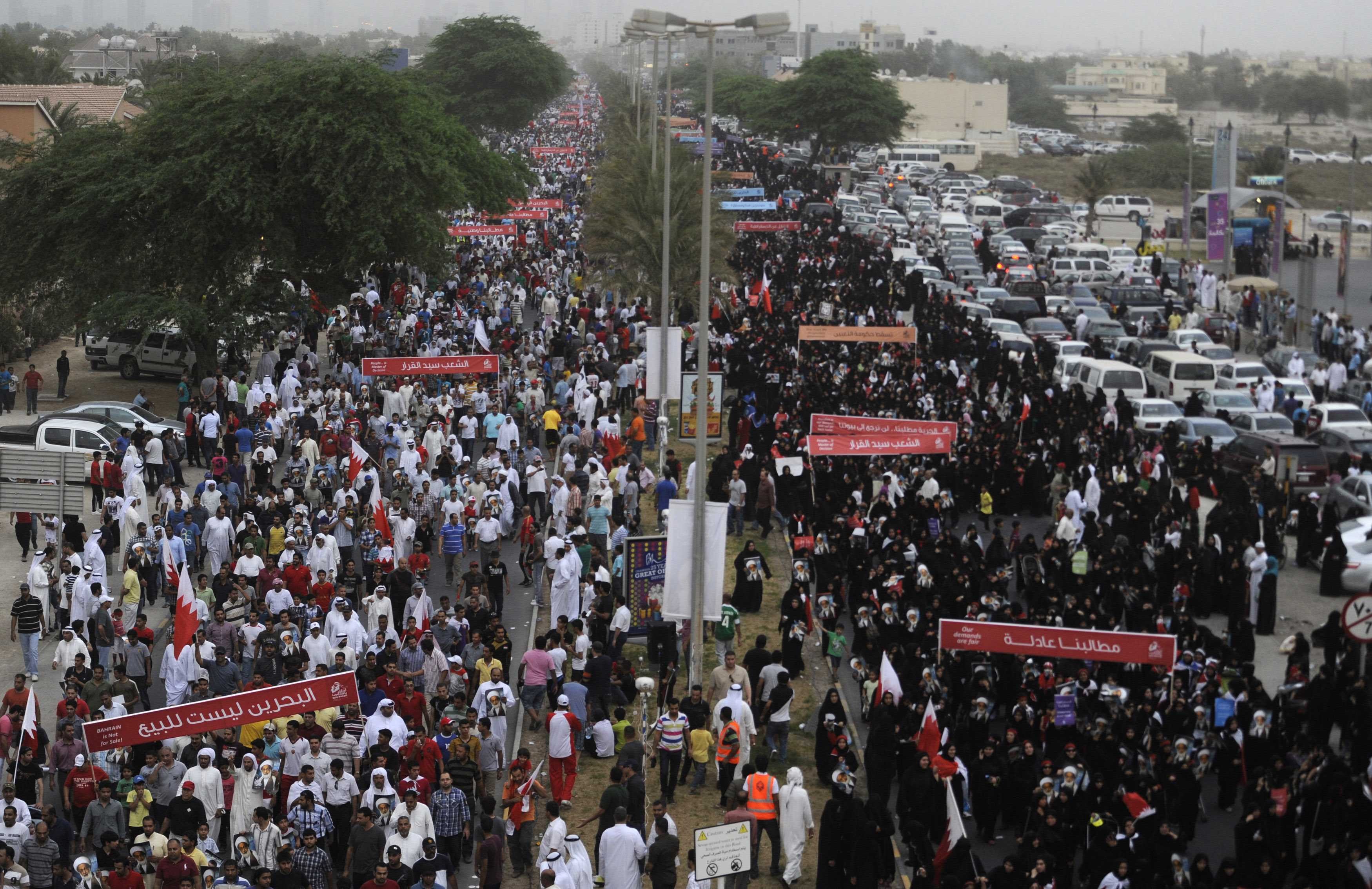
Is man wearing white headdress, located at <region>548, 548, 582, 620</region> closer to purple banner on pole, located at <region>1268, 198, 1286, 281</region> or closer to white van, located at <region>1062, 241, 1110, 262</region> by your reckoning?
purple banner on pole, located at <region>1268, 198, 1286, 281</region>

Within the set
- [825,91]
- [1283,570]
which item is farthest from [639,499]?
[825,91]

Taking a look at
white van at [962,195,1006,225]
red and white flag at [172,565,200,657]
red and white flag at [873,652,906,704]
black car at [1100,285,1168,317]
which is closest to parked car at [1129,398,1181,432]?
black car at [1100,285,1168,317]

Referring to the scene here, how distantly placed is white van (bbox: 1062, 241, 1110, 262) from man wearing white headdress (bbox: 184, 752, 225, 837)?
4260cm

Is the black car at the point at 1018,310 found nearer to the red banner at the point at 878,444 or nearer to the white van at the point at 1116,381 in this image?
the white van at the point at 1116,381

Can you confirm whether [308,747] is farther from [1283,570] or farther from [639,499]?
[1283,570]

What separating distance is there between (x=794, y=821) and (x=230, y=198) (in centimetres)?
2361

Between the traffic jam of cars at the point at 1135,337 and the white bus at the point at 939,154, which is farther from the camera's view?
the white bus at the point at 939,154

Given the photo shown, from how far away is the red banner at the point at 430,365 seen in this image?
87.7ft

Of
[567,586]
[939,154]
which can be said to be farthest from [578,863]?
[939,154]

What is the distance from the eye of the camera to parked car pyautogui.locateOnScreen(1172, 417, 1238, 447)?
29.6 m

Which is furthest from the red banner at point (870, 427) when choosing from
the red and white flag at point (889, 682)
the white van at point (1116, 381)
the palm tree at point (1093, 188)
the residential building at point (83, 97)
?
the palm tree at point (1093, 188)

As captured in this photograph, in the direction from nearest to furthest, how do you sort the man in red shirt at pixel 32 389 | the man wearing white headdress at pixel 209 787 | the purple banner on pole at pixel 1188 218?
the man wearing white headdress at pixel 209 787, the man in red shirt at pixel 32 389, the purple banner on pole at pixel 1188 218

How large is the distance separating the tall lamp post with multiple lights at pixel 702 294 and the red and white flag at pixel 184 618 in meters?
5.13

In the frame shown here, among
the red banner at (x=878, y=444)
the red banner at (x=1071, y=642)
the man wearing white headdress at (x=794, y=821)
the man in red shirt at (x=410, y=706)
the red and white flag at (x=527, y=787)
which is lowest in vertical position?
the man wearing white headdress at (x=794, y=821)
